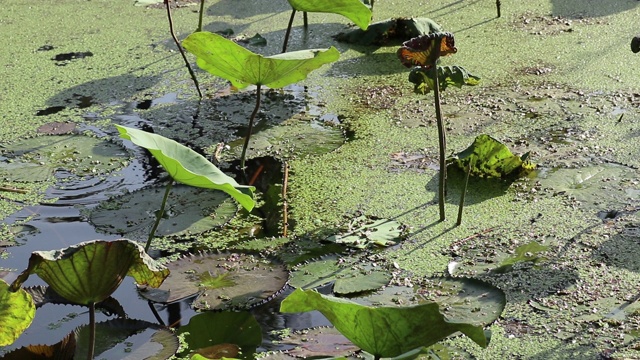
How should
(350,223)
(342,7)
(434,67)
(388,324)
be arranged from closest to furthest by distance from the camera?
(388,324), (434,67), (350,223), (342,7)

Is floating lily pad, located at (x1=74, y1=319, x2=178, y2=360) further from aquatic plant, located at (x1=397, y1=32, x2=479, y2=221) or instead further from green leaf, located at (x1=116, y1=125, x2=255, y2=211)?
aquatic plant, located at (x1=397, y1=32, x2=479, y2=221)

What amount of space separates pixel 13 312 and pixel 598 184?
1.45 metres

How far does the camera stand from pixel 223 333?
1.75 metres

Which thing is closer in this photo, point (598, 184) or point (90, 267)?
point (90, 267)

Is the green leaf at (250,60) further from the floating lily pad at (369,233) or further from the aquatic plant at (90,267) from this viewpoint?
the aquatic plant at (90,267)

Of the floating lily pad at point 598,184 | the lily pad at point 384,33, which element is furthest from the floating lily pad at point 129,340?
the lily pad at point 384,33

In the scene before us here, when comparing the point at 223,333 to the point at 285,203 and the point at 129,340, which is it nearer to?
the point at 129,340

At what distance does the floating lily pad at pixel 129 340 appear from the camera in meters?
1.65

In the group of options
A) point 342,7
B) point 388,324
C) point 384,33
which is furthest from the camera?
point 384,33

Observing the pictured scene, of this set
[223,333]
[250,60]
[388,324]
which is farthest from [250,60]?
[388,324]

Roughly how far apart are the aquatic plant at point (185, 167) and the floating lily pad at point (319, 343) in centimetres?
29

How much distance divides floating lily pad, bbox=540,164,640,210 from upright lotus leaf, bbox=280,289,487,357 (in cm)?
101

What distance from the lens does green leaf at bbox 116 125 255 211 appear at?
1.73 m

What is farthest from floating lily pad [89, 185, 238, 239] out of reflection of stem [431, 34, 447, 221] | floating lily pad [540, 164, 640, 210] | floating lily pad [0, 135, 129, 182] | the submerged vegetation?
floating lily pad [540, 164, 640, 210]
